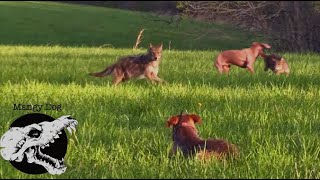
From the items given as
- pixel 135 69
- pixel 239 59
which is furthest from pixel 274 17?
pixel 135 69

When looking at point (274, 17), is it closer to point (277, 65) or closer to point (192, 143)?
point (277, 65)

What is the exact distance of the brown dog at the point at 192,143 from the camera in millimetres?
3439

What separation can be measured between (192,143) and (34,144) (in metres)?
1.03

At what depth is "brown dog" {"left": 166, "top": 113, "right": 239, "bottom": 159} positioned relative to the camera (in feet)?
11.3

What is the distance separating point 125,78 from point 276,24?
66.1 feet

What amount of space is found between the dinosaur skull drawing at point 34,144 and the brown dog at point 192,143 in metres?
0.77

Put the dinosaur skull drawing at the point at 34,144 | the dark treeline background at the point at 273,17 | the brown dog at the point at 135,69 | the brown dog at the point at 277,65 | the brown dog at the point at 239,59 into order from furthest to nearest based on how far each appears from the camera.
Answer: the dark treeline background at the point at 273,17 < the brown dog at the point at 239,59 < the brown dog at the point at 277,65 < the brown dog at the point at 135,69 < the dinosaur skull drawing at the point at 34,144

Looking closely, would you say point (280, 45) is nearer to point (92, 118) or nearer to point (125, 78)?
point (125, 78)

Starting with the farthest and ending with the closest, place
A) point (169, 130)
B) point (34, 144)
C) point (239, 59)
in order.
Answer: point (239, 59) < point (169, 130) < point (34, 144)

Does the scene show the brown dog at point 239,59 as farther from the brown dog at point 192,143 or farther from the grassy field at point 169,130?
the brown dog at point 192,143

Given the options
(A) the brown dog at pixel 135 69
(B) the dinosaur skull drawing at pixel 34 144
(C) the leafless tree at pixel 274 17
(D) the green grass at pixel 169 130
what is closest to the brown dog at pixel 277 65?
(D) the green grass at pixel 169 130

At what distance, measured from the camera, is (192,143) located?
3535mm

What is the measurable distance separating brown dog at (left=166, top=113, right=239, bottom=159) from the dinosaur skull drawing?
0.77 meters

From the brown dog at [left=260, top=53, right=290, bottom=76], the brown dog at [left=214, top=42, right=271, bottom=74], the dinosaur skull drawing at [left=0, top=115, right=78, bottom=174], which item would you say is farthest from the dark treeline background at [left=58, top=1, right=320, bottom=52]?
the dinosaur skull drawing at [left=0, top=115, right=78, bottom=174]
